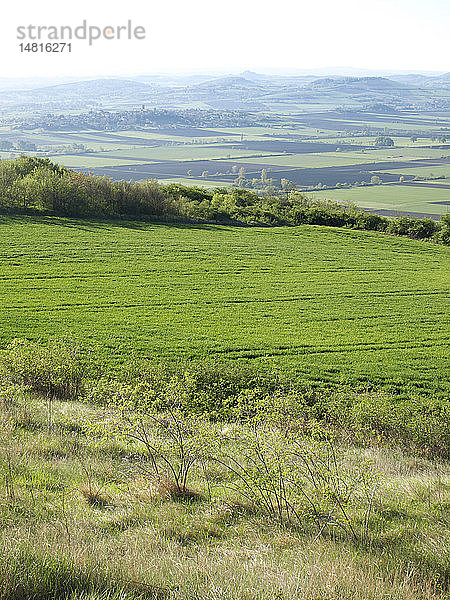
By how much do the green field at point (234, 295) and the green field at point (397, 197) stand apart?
50.7 m

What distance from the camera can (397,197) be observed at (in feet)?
384

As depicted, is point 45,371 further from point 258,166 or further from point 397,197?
point 258,166

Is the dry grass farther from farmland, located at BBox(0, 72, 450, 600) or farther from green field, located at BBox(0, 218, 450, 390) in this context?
green field, located at BBox(0, 218, 450, 390)

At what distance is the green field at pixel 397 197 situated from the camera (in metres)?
105

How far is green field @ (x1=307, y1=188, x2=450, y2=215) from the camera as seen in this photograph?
105438 millimetres

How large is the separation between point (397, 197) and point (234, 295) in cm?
9222

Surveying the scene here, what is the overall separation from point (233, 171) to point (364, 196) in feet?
161

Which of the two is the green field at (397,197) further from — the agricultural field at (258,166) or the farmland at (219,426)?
the farmland at (219,426)

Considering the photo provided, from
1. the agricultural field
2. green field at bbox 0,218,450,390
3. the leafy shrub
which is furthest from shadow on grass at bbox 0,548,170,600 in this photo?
the agricultural field

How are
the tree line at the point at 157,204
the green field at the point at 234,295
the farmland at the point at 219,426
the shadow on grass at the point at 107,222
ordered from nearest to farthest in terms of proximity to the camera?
the farmland at the point at 219,426 < the green field at the point at 234,295 < the shadow on grass at the point at 107,222 < the tree line at the point at 157,204

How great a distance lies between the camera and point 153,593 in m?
5.44

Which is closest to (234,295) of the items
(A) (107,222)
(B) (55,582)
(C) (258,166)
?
(A) (107,222)

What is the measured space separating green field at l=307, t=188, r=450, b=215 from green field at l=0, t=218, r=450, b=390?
50.7m

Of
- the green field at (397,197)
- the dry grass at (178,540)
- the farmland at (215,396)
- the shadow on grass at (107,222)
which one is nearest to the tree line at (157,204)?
the farmland at (215,396)
